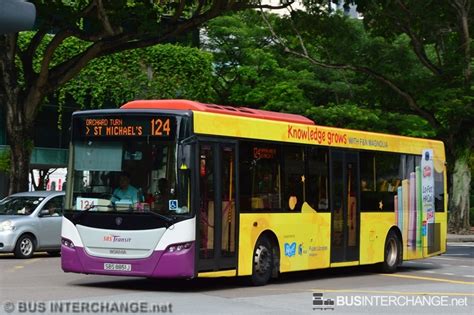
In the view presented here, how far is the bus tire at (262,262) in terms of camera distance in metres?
16.8

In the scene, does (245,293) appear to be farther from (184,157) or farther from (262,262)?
(184,157)

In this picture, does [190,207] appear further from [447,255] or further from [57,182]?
[57,182]

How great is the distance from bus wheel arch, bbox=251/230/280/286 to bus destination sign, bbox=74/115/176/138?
2800mm

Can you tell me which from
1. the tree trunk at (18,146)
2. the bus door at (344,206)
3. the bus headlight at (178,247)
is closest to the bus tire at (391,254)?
the bus door at (344,206)

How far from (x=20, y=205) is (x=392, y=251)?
362 inches

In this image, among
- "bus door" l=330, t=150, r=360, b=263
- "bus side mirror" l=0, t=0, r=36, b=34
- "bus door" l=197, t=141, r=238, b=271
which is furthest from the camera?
"bus door" l=330, t=150, r=360, b=263

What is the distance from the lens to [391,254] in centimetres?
2181

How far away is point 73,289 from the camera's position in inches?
604

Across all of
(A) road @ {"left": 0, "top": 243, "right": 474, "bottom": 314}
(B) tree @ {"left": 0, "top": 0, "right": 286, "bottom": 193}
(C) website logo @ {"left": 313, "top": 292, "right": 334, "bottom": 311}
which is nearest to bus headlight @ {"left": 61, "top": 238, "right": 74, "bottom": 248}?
(A) road @ {"left": 0, "top": 243, "right": 474, "bottom": 314}

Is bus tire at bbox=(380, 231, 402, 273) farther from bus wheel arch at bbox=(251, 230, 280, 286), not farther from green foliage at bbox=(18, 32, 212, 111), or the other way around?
green foliage at bbox=(18, 32, 212, 111)

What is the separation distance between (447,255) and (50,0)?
13778mm

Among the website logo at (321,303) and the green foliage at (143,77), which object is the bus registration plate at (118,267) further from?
the green foliage at (143,77)

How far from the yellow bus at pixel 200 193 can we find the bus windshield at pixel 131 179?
0.02 m

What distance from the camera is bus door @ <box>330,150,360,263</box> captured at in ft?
63.5
